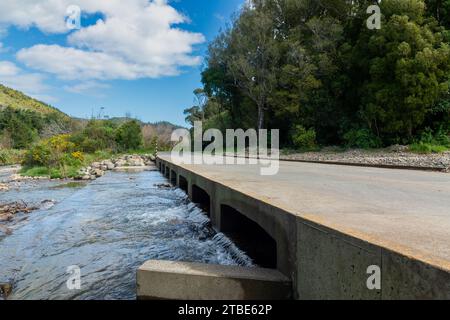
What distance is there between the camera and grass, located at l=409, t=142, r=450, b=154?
1547 centimetres

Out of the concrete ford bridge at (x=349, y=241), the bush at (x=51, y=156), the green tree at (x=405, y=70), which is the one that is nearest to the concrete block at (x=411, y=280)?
the concrete ford bridge at (x=349, y=241)

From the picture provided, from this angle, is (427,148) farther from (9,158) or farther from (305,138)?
(9,158)

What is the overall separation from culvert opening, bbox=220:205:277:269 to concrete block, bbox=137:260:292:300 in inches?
78.5

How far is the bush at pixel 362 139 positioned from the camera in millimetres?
19141

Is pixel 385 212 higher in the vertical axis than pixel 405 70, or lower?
lower

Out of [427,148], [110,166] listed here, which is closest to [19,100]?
[110,166]

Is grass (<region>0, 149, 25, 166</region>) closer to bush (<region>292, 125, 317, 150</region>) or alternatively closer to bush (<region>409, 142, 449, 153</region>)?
bush (<region>292, 125, 317, 150</region>)

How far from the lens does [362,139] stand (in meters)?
19.5

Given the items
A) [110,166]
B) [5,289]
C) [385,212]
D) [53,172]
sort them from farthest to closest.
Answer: [110,166] → [53,172] → [5,289] → [385,212]

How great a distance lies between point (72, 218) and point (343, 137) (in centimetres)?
1642

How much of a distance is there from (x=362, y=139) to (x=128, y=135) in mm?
31769

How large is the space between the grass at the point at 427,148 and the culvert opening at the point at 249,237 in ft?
39.0

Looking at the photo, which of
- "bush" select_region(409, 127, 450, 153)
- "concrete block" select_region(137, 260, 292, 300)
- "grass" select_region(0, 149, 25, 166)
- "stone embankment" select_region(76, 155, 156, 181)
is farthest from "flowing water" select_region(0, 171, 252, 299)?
"grass" select_region(0, 149, 25, 166)

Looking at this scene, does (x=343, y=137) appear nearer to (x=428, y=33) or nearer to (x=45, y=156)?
(x=428, y=33)
